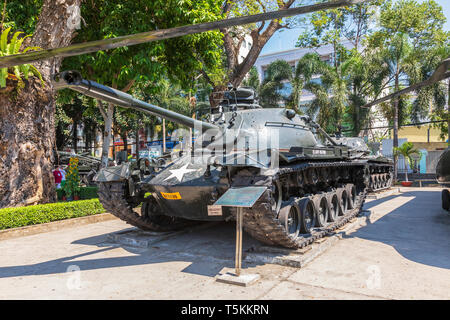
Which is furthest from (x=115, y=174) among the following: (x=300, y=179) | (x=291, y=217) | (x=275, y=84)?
(x=275, y=84)

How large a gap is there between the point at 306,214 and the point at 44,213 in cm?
625

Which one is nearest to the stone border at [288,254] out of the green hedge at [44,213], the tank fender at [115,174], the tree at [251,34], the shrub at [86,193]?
the tank fender at [115,174]

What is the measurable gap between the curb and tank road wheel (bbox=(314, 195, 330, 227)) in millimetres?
6027

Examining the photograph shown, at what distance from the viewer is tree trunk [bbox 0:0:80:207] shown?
29.3ft

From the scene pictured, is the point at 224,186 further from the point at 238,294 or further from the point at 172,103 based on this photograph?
the point at 172,103

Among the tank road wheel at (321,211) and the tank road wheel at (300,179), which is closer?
the tank road wheel at (300,179)

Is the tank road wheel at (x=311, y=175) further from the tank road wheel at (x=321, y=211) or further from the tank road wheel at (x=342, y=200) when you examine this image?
the tank road wheel at (x=342, y=200)

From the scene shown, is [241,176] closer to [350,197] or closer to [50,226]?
[350,197]

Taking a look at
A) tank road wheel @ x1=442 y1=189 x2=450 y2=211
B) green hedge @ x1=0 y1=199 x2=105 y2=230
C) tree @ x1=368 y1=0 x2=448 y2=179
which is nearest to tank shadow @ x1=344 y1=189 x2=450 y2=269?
tank road wheel @ x1=442 y1=189 x2=450 y2=211

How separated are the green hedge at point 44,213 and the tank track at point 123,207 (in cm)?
278

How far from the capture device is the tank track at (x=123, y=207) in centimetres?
656

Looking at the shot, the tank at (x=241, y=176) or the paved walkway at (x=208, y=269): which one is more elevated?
the tank at (x=241, y=176)

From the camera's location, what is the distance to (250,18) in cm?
324

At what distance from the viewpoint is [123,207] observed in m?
6.54
